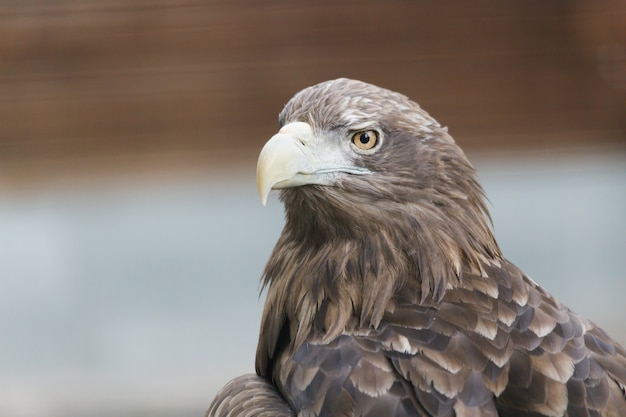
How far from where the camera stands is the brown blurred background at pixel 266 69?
9.76 ft

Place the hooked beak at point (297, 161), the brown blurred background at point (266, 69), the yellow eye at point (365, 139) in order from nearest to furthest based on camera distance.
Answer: the hooked beak at point (297, 161) → the yellow eye at point (365, 139) → the brown blurred background at point (266, 69)

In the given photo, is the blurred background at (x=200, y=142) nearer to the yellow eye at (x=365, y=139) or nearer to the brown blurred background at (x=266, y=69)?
the brown blurred background at (x=266, y=69)

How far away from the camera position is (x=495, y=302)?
61.7 inches

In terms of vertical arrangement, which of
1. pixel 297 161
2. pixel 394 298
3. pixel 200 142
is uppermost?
pixel 297 161

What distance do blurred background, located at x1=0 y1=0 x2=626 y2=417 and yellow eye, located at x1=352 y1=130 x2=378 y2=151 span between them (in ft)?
4.48

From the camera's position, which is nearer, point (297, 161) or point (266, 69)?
point (297, 161)

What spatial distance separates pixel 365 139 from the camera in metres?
1.64

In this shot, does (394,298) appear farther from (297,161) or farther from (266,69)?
Answer: (266,69)

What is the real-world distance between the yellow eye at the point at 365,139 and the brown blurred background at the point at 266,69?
4.52 feet

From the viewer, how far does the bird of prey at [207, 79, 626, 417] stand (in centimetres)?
141

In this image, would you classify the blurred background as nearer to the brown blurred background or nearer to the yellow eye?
the brown blurred background

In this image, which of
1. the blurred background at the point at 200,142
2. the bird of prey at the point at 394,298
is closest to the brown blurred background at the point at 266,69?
the blurred background at the point at 200,142

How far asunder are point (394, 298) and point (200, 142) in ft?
5.52

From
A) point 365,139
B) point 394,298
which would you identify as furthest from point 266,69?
point 394,298
